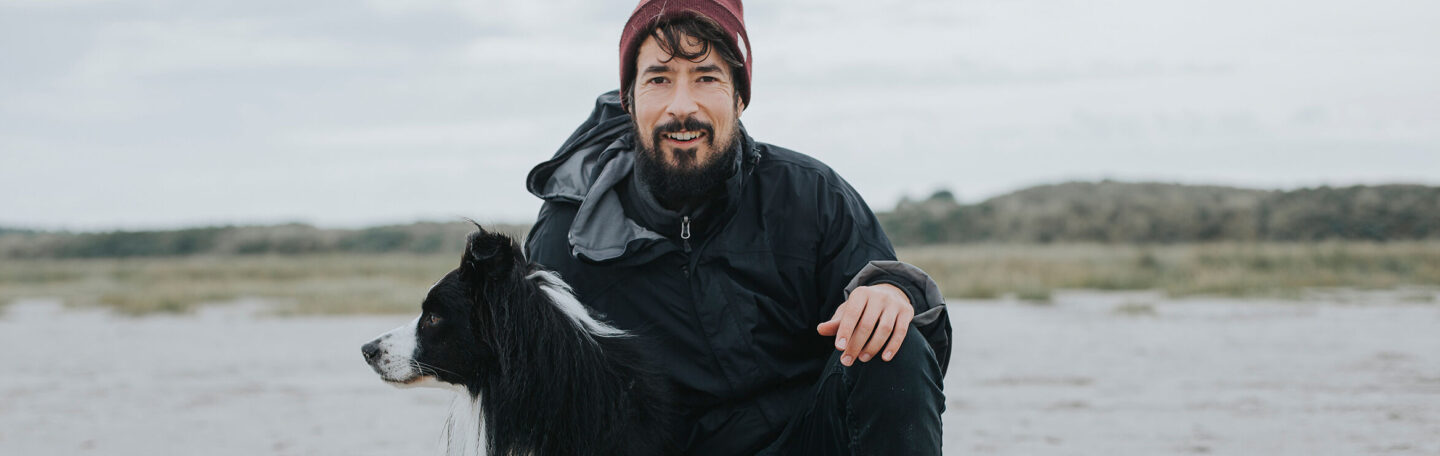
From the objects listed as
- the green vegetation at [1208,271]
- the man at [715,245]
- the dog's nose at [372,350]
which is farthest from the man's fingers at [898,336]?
the green vegetation at [1208,271]

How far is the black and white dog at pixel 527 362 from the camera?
312cm

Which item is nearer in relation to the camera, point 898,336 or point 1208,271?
point 898,336

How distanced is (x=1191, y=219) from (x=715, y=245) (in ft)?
141

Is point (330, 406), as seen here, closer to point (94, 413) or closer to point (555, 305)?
point (94, 413)

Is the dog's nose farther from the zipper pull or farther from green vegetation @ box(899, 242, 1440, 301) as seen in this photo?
green vegetation @ box(899, 242, 1440, 301)

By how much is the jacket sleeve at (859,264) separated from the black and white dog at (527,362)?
0.61 m

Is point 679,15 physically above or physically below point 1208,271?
above

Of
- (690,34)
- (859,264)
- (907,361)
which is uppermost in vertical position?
(690,34)

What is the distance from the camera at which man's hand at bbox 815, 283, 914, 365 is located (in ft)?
9.06

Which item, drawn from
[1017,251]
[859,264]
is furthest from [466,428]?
[1017,251]

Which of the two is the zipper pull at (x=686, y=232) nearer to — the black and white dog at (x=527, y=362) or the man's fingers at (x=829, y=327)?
the black and white dog at (x=527, y=362)

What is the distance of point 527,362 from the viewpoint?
10.3ft

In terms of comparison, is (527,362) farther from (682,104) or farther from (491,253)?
(682,104)

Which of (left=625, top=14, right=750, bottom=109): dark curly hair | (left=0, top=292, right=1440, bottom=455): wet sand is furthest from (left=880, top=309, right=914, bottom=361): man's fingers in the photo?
(left=0, top=292, right=1440, bottom=455): wet sand
